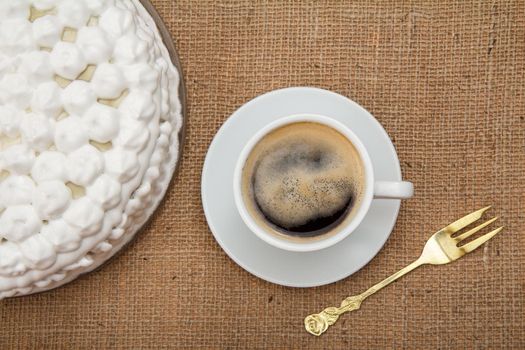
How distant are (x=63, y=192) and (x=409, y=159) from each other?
53 cm

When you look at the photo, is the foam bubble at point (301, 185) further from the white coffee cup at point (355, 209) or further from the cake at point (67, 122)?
the cake at point (67, 122)

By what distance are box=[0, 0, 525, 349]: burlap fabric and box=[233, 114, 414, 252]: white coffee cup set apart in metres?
0.17

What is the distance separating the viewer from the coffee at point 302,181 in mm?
897

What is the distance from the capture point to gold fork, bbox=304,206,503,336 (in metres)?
1.01

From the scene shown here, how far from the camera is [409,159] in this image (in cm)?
103

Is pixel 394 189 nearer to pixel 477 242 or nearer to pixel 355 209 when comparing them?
pixel 355 209

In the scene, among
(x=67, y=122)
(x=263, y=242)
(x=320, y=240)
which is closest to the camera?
(x=67, y=122)

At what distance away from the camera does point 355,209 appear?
0.88m

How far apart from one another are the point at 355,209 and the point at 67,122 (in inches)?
15.1

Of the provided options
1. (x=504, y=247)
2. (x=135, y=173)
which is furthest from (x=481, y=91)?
(x=135, y=173)

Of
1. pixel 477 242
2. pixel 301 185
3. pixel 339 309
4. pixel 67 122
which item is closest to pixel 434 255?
pixel 477 242

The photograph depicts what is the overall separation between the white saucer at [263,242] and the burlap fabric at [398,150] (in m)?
0.05

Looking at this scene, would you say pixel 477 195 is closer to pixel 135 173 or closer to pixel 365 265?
pixel 365 265

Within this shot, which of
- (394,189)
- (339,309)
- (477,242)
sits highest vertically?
(394,189)
